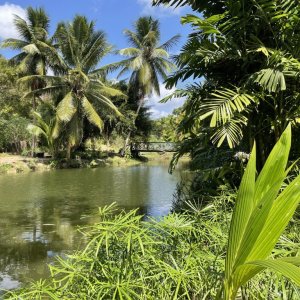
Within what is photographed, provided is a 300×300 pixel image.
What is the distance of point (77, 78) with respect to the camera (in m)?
19.0

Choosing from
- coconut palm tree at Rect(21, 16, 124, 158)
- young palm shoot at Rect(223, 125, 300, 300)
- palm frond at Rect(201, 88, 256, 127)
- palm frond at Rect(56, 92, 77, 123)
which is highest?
Answer: coconut palm tree at Rect(21, 16, 124, 158)

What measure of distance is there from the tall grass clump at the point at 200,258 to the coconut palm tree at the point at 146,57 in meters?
20.9

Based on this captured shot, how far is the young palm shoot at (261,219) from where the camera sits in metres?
1.05

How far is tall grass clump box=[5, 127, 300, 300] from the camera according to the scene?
1.07 meters

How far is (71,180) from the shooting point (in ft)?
44.6

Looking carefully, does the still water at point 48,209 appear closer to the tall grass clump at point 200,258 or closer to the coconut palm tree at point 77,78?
the tall grass clump at point 200,258

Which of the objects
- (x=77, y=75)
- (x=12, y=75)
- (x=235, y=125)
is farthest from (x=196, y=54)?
(x=12, y=75)

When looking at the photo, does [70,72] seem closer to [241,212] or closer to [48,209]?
[48,209]

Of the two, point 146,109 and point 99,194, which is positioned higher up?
point 146,109

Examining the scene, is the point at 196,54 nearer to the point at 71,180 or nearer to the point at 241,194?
the point at 241,194

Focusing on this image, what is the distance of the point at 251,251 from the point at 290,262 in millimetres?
114

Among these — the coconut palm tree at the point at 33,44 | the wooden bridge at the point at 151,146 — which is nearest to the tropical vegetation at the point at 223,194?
the coconut palm tree at the point at 33,44

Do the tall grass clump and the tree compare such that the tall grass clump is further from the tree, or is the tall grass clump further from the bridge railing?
the bridge railing

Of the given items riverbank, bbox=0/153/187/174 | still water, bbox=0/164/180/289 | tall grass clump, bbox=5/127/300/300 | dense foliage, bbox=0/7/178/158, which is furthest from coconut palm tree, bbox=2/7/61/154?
tall grass clump, bbox=5/127/300/300
